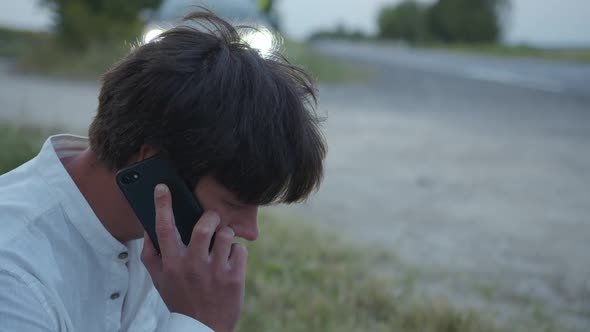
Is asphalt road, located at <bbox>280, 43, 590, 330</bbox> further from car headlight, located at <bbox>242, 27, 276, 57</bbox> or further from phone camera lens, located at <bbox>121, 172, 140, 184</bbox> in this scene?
phone camera lens, located at <bbox>121, 172, 140, 184</bbox>

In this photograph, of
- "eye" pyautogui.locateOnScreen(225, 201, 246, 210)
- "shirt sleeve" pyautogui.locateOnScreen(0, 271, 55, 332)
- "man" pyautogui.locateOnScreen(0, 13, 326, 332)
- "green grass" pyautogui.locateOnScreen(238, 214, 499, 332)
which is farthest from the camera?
"green grass" pyautogui.locateOnScreen(238, 214, 499, 332)

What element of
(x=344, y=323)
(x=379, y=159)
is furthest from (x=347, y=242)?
(x=379, y=159)

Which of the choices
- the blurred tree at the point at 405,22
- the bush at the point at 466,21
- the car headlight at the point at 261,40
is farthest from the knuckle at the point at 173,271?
the blurred tree at the point at 405,22

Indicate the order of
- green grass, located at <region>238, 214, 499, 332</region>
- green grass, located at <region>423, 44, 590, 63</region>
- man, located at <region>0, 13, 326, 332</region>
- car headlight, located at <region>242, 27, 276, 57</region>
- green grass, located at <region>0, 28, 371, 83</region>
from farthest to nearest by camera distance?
green grass, located at <region>423, 44, 590, 63</region>, green grass, located at <region>0, 28, 371, 83</region>, green grass, located at <region>238, 214, 499, 332</region>, car headlight, located at <region>242, 27, 276, 57</region>, man, located at <region>0, 13, 326, 332</region>

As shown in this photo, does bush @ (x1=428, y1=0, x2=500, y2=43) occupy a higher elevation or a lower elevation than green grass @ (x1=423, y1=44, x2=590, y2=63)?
lower

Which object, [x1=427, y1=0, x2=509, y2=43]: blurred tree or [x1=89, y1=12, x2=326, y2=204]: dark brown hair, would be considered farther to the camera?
[x1=427, y1=0, x2=509, y2=43]: blurred tree

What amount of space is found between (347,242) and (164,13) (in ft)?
25.7

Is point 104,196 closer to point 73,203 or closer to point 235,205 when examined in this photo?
point 73,203

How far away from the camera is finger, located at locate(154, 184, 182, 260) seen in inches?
60.5

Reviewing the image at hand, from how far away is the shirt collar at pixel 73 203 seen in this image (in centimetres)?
152

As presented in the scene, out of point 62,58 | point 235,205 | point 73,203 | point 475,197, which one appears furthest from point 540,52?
point 73,203

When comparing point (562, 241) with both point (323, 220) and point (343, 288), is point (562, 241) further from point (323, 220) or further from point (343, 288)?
point (343, 288)

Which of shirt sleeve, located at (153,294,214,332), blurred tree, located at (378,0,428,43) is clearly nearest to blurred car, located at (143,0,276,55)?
shirt sleeve, located at (153,294,214,332)

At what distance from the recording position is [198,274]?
155 centimetres
